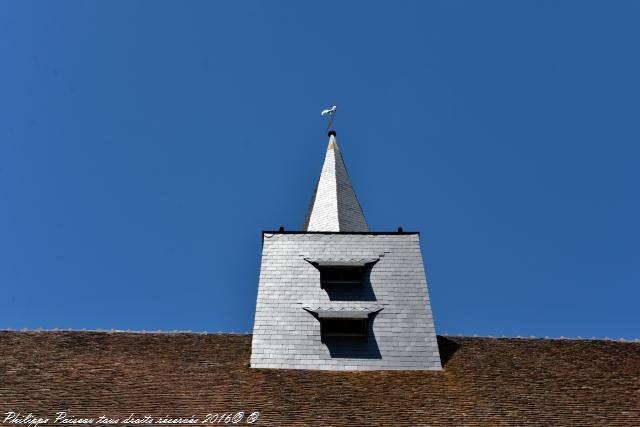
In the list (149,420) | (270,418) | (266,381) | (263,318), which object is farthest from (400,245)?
(149,420)

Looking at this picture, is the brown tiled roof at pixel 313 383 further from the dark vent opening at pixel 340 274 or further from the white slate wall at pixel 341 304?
the dark vent opening at pixel 340 274

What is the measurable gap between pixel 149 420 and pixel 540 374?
24.5 ft

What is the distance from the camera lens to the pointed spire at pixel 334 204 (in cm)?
1861

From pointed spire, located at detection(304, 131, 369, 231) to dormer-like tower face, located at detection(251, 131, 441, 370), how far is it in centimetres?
9

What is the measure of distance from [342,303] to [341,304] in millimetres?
49

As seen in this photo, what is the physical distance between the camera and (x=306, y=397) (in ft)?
39.3

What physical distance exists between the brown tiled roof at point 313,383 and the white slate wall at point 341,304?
49 cm

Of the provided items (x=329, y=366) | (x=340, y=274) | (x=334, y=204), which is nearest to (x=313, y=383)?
(x=329, y=366)

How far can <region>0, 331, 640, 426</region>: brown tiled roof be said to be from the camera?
440 inches

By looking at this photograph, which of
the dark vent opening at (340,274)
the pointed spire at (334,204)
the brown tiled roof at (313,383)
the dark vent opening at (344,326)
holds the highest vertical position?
the pointed spire at (334,204)

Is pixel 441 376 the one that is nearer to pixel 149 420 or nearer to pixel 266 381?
pixel 266 381

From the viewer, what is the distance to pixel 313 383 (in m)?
12.8

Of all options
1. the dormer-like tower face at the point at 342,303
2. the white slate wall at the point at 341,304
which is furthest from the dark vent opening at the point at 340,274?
the white slate wall at the point at 341,304

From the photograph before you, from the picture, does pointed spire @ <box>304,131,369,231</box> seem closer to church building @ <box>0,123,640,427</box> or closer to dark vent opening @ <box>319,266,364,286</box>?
church building @ <box>0,123,640,427</box>
